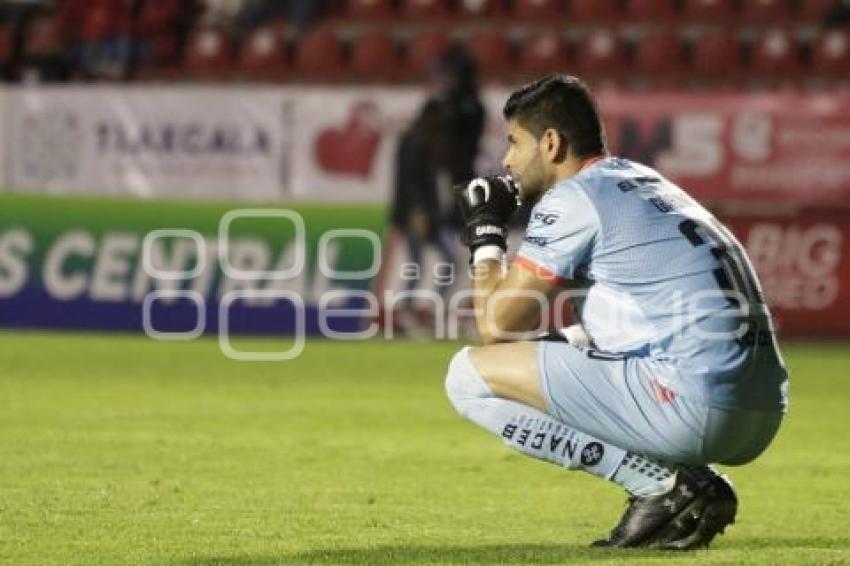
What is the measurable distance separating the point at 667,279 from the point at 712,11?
14.3 metres

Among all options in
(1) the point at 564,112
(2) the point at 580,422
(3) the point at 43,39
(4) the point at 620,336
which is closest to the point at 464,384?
(2) the point at 580,422

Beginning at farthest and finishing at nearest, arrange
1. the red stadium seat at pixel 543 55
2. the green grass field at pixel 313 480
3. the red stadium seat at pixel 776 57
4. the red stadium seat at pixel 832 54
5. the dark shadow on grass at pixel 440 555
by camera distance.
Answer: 1. the red stadium seat at pixel 543 55
2. the red stadium seat at pixel 776 57
3. the red stadium seat at pixel 832 54
4. the green grass field at pixel 313 480
5. the dark shadow on grass at pixel 440 555

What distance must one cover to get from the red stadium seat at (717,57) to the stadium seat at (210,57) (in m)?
4.97

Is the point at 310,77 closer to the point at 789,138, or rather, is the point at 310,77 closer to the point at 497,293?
the point at 789,138

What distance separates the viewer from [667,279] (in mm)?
6184

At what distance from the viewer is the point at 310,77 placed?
67.2 ft

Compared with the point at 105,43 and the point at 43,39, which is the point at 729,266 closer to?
the point at 105,43

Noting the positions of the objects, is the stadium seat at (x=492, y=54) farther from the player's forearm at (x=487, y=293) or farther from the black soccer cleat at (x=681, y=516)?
the black soccer cleat at (x=681, y=516)

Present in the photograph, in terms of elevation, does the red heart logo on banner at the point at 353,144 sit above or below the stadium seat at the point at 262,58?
below

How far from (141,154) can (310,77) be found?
2668mm

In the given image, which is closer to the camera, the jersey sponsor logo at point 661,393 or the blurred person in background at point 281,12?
the jersey sponsor logo at point 661,393

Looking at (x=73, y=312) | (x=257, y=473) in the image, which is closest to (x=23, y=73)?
(x=73, y=312)

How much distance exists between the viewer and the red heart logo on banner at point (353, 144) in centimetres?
1819

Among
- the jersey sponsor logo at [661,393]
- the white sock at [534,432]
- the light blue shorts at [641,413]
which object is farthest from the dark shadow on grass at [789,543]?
the jersey sponsor logo at [661,393]
